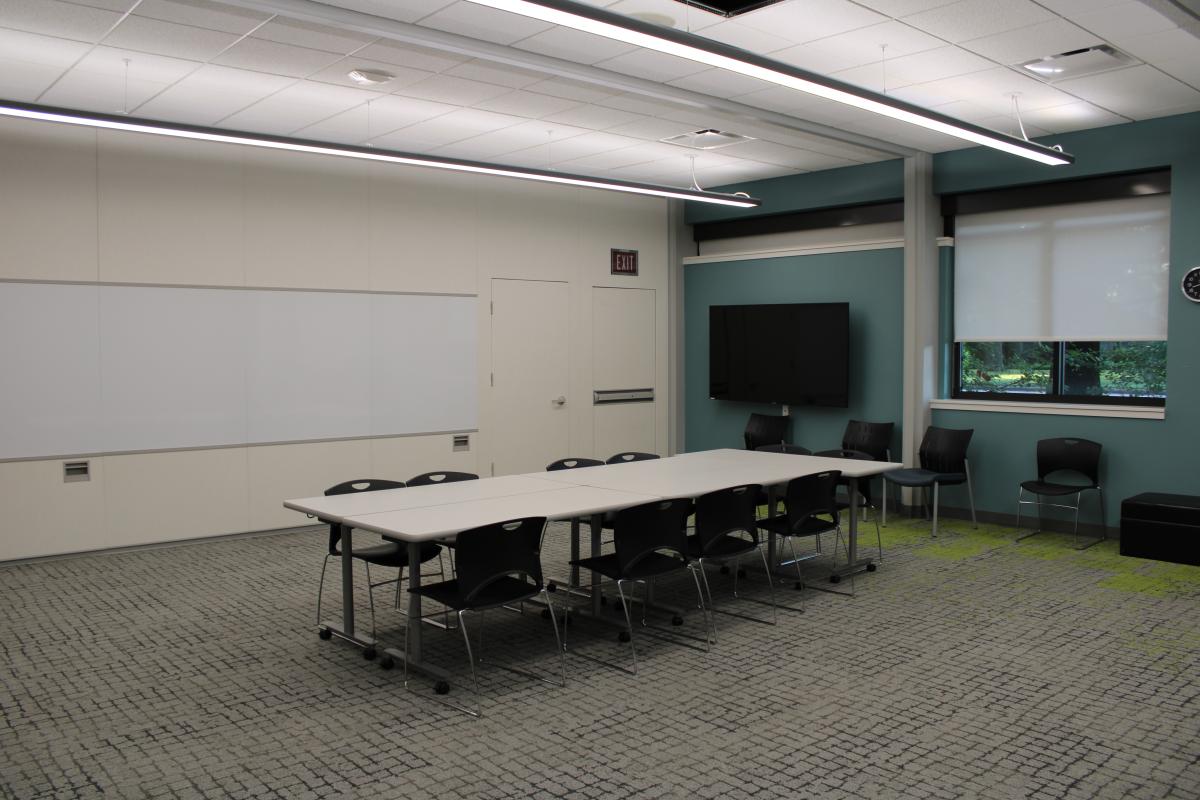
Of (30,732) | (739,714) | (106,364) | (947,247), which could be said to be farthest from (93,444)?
(947,247)

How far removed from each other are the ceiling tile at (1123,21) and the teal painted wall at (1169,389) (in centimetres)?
241

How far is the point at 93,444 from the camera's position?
7301 millimetres

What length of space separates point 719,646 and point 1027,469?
176 inches

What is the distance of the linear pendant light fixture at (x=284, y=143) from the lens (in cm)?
552

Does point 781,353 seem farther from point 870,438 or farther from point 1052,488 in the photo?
point 1052,488

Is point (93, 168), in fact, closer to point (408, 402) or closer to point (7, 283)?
point (7, 283)

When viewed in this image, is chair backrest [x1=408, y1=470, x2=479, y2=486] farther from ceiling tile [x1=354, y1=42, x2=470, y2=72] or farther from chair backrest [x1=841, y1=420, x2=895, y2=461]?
chair backrest [x1=841, y1=420, x2=895, y2=461]

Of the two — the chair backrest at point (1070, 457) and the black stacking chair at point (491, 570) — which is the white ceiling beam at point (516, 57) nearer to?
the black stacking chair at point (491, 570)

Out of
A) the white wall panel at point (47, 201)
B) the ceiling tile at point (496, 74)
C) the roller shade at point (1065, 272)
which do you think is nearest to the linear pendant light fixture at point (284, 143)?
the white wall panel at point (47, 201)

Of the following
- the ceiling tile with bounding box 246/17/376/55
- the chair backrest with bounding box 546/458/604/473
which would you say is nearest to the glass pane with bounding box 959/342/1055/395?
the chair backrest with bounding box 546/458/604/473

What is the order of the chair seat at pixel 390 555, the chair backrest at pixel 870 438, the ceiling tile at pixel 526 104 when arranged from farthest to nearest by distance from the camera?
the chair backrest at pixel 870 438
the ceiling tile at pixel 526 104
the chair seat at pixel 390 555

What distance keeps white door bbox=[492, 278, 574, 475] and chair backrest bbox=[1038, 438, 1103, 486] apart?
4616mm

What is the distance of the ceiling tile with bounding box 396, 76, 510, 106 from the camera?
6.34 m

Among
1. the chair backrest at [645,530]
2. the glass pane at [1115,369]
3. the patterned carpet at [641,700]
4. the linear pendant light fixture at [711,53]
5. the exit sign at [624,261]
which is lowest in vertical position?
the patterned carpet at [641,700]
